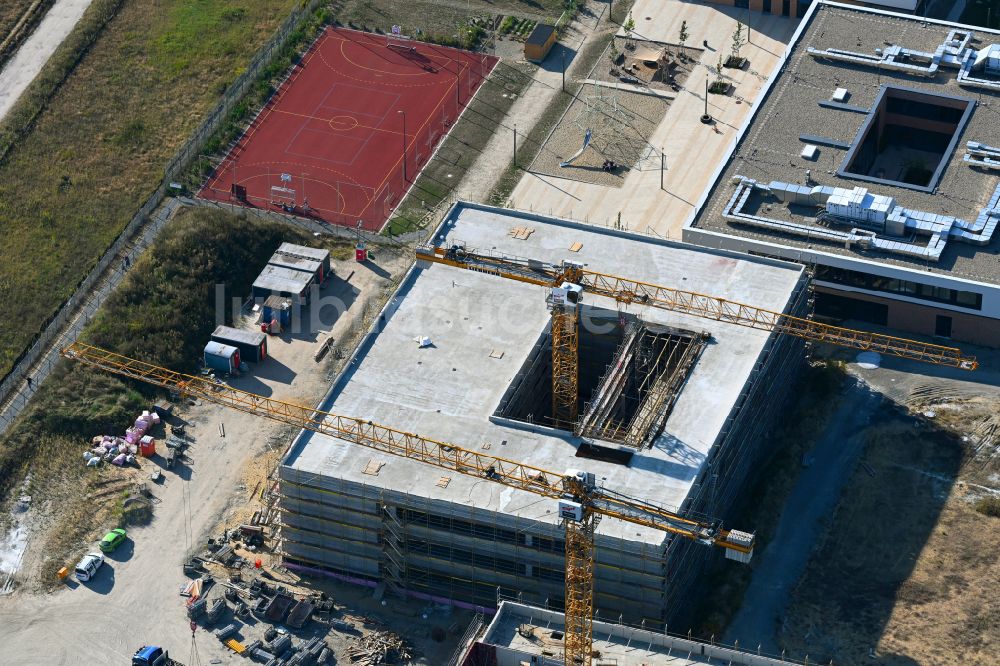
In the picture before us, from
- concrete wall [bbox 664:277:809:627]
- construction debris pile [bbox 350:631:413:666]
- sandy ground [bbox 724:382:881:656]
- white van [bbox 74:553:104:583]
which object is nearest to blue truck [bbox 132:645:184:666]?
white van [bbox 74:553:104:583]

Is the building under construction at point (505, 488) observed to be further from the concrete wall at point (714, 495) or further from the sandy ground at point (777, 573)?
the sandy ground at point (777, 573)

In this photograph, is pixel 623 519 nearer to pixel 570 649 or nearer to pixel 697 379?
pixel 570 649

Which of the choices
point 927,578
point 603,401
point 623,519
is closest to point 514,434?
point 603,401

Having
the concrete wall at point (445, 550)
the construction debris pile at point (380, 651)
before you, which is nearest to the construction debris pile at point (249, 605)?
the construction debris pile at point (380, 651)

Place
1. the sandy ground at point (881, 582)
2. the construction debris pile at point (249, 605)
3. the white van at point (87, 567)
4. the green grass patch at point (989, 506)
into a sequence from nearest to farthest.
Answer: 1. the sandy ground at point (881, 582)
2. the construction debris pile at point (249, 605)
3. the white van at point (87, 567)
4. the green grass patch at point (989, 506)

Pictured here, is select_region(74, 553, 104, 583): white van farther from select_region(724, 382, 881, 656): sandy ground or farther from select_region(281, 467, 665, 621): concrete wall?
select_region(724, 382, 881, 656): sandy ground

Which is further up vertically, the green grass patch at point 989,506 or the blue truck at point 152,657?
the green grass patch at point 989,506

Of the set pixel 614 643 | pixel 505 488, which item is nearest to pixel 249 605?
pixel 505 488

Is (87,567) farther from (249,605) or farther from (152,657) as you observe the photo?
(249,605)
